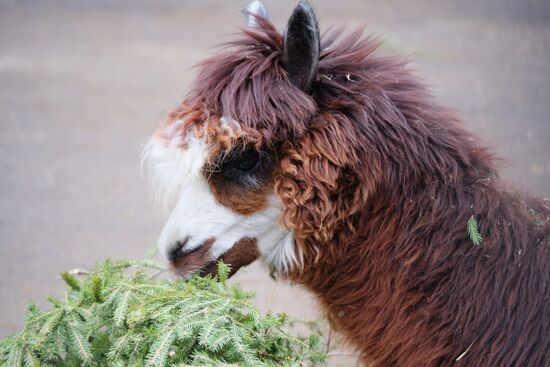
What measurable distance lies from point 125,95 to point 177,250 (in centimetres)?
773

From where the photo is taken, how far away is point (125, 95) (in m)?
10.3

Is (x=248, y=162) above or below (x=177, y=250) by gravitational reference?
above

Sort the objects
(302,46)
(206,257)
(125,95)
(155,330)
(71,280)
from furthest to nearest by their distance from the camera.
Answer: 1. (125,95)
2. (71,280)
3. (206,257)
4. (302,46)
5. (155,330)

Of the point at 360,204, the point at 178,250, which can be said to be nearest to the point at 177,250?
the point at 178,250

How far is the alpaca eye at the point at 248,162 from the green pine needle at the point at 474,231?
765mm

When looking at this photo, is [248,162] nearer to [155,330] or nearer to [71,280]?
[155,330]

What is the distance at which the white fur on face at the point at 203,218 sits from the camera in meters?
2.76

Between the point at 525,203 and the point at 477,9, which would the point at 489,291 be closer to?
the point at 525,203

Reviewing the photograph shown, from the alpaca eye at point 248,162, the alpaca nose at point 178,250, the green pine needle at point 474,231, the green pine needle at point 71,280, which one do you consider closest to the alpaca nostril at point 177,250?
the alpaca nose at point 178,250

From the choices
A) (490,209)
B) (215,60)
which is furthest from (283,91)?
(490,209)

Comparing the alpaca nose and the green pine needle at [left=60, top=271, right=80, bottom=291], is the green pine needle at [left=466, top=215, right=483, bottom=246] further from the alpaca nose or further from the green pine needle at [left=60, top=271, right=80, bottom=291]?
the green pine needle at [left=60, top=271, right=80, bottom=291]

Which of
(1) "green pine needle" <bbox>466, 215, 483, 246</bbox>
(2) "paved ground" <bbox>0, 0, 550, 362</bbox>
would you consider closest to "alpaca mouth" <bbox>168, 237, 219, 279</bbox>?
(1) "green pine needle" <bbox>466, 215, 483, 246</bbox>

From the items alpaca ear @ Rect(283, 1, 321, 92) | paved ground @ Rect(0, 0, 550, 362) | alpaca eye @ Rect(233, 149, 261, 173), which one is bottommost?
paved ground @ Rect(0, 0, 550, 362)

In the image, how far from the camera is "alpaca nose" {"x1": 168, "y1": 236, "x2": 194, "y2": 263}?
2.80 m
